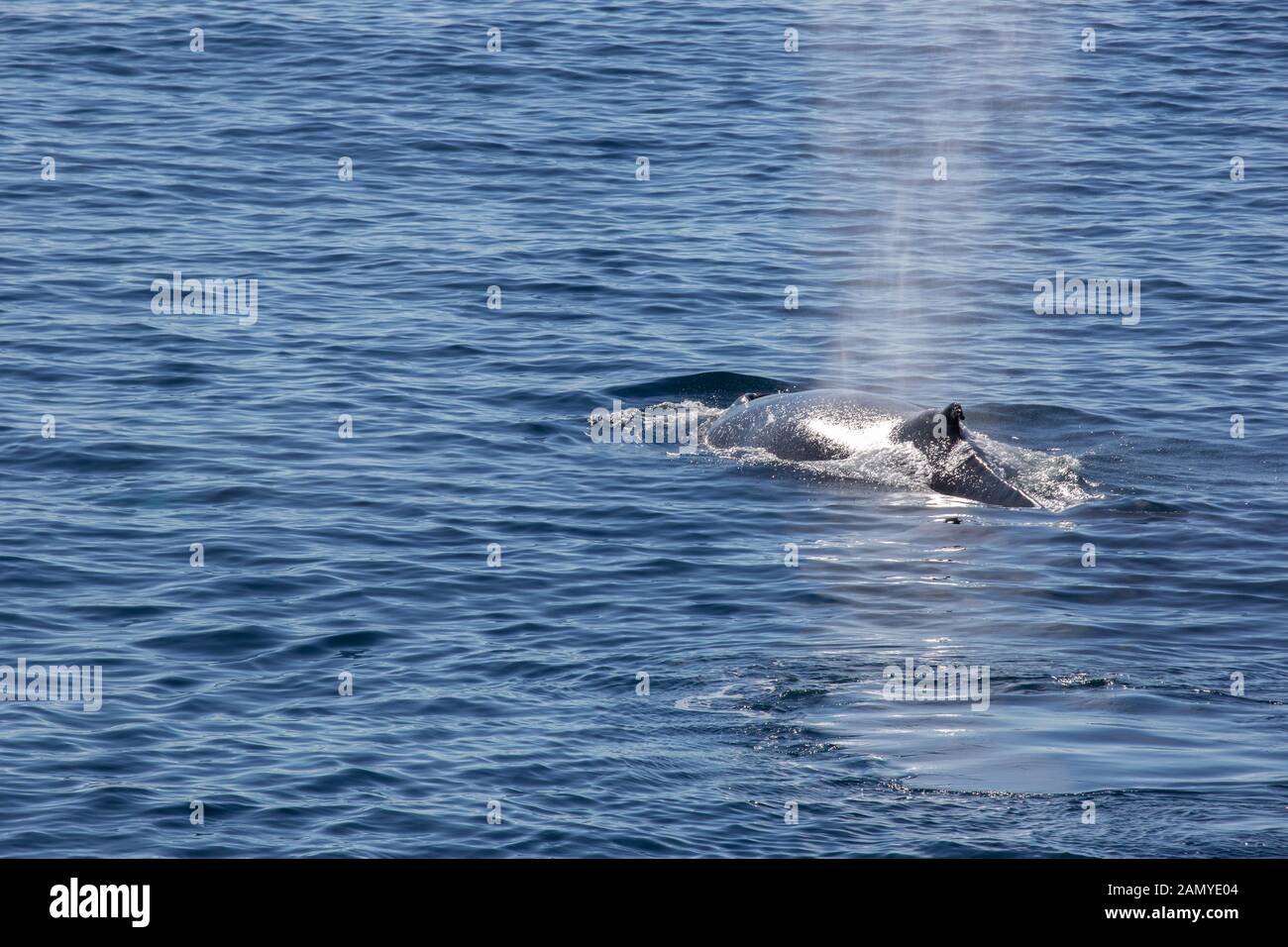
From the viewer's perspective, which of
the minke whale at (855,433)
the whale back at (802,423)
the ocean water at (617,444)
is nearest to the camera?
the ocean water at (617,444)

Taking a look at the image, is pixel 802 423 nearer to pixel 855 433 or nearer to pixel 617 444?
pixel 855 433

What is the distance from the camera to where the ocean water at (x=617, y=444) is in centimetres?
1412

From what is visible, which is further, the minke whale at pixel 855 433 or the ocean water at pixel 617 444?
the minke whale at pixel 855 433

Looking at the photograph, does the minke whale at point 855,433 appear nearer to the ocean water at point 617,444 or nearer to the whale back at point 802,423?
the whale back at point 802,423

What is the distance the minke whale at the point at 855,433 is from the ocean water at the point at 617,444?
0.41 metres

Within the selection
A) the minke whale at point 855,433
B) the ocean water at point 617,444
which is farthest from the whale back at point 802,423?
the ocean water at point 617,444

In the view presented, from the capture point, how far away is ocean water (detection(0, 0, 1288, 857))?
1412 centimetres

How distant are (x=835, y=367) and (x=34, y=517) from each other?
12282 mm

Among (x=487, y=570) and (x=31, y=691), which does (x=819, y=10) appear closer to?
(x=487, y=570)

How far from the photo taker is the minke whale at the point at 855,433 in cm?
2192

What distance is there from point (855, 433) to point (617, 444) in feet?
10.2

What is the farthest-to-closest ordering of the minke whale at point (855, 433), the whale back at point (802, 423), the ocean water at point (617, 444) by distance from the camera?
the whale back at point (802, 423) → the minke whale at point (855, 433) → the ocean water at point (617, 444)

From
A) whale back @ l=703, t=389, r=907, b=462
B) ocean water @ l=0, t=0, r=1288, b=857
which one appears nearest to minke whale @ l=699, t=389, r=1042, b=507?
whale back @ l=703, t=389, r=907, b=462

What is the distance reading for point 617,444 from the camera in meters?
24.0
